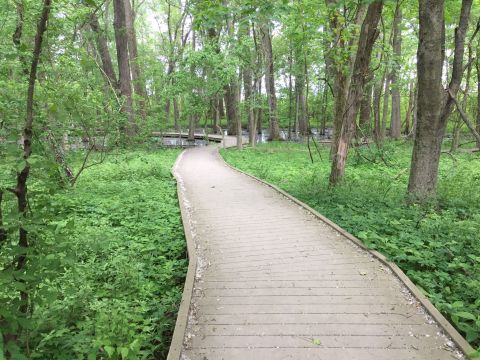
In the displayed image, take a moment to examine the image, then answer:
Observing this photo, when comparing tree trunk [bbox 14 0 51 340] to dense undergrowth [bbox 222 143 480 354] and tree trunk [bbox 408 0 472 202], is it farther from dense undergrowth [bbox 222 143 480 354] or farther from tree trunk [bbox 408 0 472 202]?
tree trunk [bbox 408 0 472 202]

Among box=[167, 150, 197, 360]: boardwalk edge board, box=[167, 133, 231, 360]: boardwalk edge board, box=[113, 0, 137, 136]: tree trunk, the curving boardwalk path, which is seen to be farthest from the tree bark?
the curving boardwalk path

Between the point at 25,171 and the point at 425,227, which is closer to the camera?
the point at 25,171

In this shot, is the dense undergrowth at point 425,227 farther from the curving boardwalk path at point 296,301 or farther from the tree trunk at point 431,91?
the tree trunk at point 431,91

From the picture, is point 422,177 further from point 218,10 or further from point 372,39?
point 218,10

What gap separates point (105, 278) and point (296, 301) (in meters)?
2.63

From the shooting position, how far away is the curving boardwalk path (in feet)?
10.7

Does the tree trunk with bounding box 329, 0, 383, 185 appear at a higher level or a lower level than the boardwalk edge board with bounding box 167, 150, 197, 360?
higher

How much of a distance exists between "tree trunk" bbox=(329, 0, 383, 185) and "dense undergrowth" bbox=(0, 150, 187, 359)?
4.28 m

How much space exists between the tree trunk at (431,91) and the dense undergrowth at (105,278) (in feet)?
16.6

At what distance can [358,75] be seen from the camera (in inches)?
307

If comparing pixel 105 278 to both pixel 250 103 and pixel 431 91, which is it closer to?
pixel 431 91

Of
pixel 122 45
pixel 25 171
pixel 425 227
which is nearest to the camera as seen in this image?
pixel 25 171

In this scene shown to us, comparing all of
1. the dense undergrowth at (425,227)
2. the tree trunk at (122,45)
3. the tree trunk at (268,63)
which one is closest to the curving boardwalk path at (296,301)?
the dense undergrowth at (425,227)

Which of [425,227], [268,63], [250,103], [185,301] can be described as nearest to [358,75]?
[425,227]
